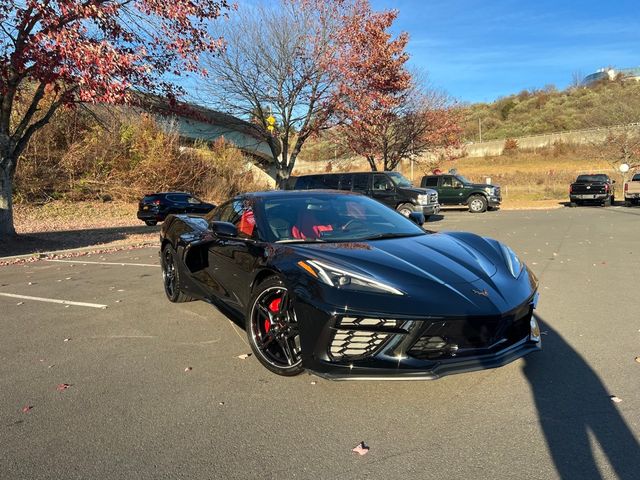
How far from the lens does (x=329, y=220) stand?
449 cm

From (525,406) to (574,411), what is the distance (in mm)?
278

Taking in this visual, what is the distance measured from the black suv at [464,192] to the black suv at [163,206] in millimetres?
12385

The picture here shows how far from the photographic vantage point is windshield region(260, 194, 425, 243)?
424 cm

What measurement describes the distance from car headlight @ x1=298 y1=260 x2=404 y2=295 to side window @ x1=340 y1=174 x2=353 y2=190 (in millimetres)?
15823

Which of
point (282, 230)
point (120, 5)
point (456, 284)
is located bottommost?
point (456, 284)

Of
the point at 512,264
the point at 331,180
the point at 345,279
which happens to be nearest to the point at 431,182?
the point at 331,180

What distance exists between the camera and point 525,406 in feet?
10.3

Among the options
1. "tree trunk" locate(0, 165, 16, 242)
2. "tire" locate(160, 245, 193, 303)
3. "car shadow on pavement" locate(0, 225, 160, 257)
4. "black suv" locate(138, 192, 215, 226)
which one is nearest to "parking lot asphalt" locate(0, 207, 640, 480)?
"tire" locate(160, 245, 193, 303)

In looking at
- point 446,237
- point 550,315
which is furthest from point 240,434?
point 550,315

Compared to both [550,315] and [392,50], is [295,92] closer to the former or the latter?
[392,50]

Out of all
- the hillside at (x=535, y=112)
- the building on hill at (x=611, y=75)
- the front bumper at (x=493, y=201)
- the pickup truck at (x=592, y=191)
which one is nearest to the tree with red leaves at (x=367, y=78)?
the front bumper at (x=493, y=201)

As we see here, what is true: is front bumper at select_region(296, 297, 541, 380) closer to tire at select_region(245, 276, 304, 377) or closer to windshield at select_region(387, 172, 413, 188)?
tire at select_region(245, 276, 304, 377)

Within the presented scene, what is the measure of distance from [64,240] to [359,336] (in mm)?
12535

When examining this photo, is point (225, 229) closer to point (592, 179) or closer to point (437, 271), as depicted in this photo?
point (437, 271)
